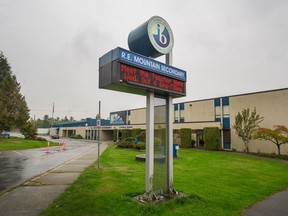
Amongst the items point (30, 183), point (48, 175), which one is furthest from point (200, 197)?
point (48, 175)

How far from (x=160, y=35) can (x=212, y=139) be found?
21.0 meters

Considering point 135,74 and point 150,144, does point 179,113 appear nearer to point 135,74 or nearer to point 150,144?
point 150,144

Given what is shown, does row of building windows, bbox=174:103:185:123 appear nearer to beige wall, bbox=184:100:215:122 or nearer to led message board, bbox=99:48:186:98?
beige wall, bbox=184:100:215:122

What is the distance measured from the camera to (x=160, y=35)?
7012mm

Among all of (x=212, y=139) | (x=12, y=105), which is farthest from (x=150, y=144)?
(x=12, y=105)

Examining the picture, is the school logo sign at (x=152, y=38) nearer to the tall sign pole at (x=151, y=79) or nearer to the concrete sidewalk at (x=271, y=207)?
the tall sign pole at (x=151, y=79)

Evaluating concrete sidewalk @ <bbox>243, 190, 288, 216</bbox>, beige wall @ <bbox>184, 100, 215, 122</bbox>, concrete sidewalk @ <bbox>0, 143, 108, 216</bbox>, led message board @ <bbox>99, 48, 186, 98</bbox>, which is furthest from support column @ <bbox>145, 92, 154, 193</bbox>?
beige wall @ <bbox>184, 100, 215, 122</bbox>

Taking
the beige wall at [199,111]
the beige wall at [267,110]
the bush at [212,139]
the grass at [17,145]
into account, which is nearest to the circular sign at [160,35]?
the beige wall at [267,110]

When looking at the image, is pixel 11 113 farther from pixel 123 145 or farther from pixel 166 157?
pixel 166 157

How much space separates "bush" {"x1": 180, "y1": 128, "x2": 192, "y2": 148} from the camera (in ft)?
93.1

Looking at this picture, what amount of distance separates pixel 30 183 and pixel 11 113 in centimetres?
3577

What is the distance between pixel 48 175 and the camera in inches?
407

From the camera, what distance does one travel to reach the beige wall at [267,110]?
21395 millimetres

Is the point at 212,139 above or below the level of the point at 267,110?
below
